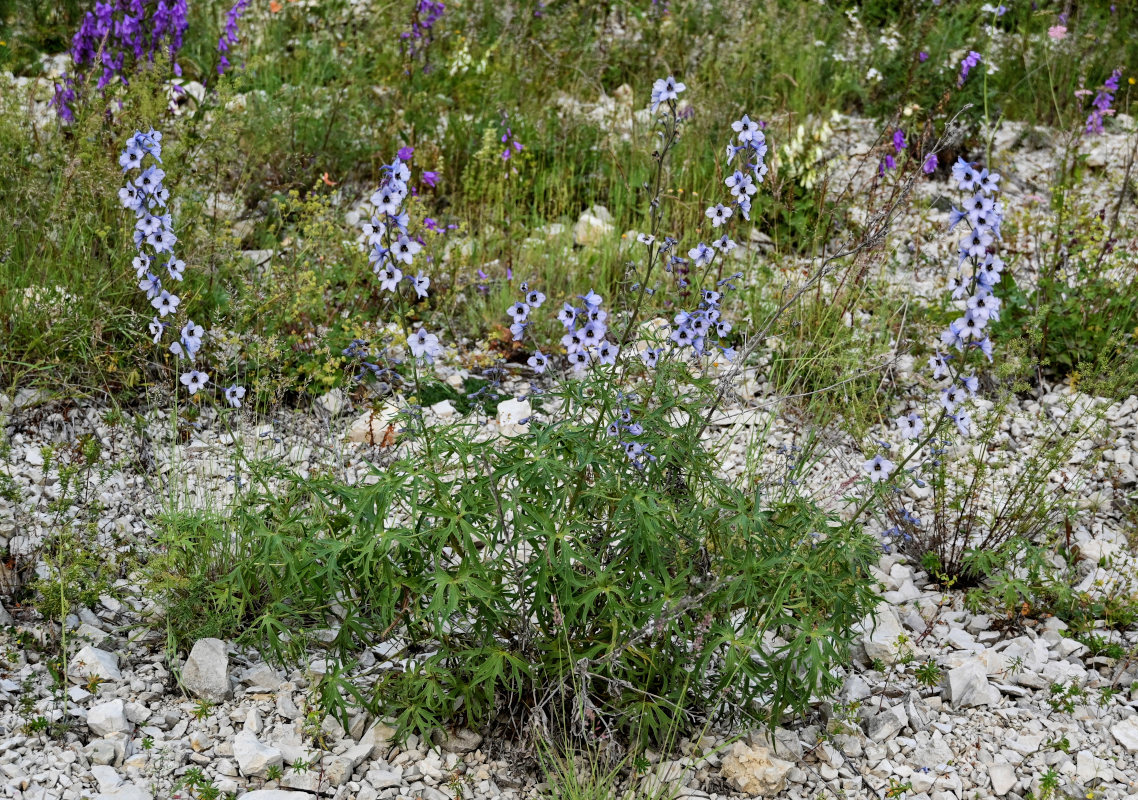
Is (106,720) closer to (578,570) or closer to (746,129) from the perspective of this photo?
(578,570)

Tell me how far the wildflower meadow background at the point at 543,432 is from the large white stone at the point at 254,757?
1cm

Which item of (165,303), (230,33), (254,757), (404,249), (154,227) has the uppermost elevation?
(230,33)

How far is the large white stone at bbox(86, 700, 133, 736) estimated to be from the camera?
2.57 metres

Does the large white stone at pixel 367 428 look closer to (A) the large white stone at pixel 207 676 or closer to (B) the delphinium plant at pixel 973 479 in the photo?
(A) the large white stone at pixel 207 676

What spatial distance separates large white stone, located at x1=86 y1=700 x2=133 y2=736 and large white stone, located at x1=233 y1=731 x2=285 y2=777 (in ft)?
1.01

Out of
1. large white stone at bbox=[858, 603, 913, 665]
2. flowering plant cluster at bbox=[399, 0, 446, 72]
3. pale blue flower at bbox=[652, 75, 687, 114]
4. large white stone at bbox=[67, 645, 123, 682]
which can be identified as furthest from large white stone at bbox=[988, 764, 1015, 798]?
flowering plant cluster at bbox=[399, 0, 446, 72]

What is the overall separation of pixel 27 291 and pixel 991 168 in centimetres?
535

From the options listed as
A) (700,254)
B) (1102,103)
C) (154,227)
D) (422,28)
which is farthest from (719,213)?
(1102,103)

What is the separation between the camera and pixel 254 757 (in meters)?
2.52

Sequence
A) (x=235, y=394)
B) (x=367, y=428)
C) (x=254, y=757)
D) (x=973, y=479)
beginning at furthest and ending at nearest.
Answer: (x=367, y=428) < (x=973, y=479) < (x=235, y=394) < (x=254, y=757)

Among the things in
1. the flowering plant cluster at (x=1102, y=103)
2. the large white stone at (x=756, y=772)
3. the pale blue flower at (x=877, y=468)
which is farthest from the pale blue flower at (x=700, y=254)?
the flowering plant cluster at (x=1102, y=103)

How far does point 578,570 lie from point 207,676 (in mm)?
1077

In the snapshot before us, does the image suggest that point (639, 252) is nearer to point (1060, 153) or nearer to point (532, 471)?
point (532, 471)

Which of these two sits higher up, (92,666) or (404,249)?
(404,249)
